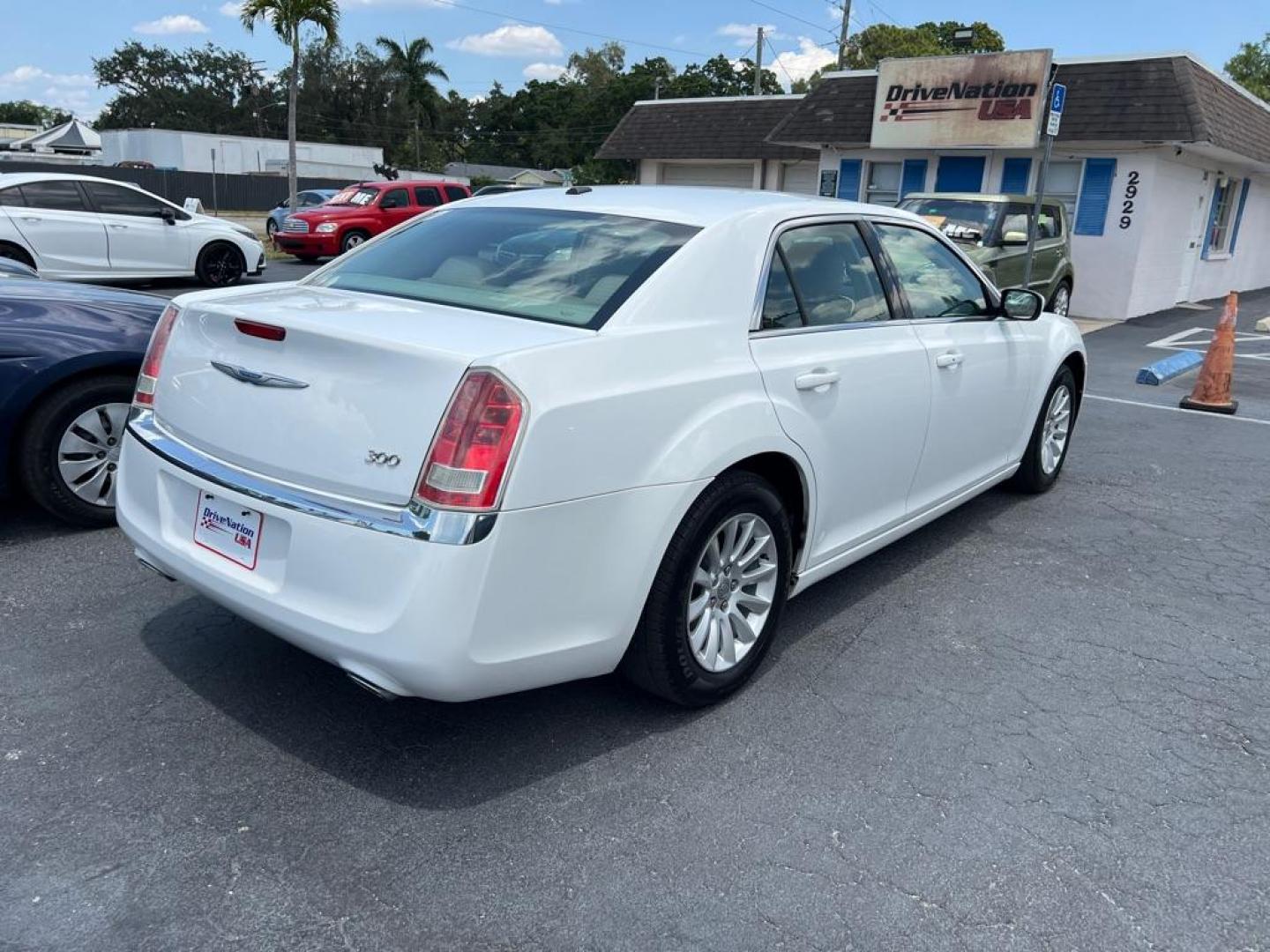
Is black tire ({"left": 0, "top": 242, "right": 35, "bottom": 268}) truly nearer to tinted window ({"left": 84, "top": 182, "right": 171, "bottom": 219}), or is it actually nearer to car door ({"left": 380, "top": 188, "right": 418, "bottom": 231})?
tinted window ({"left": 84, "top": 182, "right": 171, "bottom": 219})

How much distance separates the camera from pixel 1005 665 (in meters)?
3.69

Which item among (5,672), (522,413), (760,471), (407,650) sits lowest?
(5,672)

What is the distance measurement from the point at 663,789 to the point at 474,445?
3.76 ft

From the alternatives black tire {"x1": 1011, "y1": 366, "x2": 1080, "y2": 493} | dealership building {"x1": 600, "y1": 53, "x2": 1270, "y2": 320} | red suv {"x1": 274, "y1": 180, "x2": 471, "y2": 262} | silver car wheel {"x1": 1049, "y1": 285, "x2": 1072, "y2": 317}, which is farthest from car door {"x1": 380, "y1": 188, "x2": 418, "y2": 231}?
black tire {"x1": 1011, "y1": 366, "x2": 1080, "y2": 493}

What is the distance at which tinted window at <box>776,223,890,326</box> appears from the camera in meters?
3.58

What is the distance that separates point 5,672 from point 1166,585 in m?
4.65

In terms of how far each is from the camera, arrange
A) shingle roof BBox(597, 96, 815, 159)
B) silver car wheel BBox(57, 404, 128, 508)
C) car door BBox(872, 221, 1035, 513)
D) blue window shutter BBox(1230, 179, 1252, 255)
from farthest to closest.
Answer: shingle roof BBox(597, 96, 815, 159), blue window shutter BBox(1230, 179, 1252, 255), silver car wheel BBox(57, 404, 128, 508), car door BBox(872, 221, 1035, 513)

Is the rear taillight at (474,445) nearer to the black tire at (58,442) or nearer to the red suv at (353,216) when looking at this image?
the black tire at (58,442)

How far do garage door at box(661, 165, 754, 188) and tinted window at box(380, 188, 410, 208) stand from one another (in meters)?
6.26

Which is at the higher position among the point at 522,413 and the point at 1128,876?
the point at 522,413

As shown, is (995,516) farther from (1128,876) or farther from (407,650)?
(407,650)

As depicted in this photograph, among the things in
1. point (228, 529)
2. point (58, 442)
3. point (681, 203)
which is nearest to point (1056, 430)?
point (681, 203)

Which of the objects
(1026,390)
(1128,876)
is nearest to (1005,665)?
(1128,876)

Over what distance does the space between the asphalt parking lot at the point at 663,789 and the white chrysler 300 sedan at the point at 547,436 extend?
368mm
